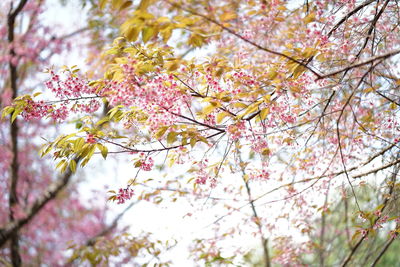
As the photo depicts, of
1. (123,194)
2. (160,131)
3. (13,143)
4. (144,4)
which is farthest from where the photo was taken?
(13,143)

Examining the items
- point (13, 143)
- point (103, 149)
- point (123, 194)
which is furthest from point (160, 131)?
point (13, 143)

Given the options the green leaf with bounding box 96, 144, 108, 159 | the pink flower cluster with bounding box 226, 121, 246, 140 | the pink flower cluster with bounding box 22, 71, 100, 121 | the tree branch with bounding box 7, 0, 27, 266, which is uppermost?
the tree branch with bounding box 7, 0, 27, 266

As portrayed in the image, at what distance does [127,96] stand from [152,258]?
238 centimetres

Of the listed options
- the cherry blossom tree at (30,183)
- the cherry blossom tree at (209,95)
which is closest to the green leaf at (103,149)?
the cherry blossom tree at (209,95)

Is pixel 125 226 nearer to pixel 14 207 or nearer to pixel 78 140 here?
pixel 14 207

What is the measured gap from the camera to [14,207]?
4.66m

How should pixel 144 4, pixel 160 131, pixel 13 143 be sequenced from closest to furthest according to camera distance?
pixel 144 4 < pixel 160 131 < pixel 13 143

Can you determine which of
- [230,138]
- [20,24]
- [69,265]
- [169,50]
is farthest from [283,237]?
[20,24]

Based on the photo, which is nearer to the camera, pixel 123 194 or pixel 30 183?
pixel 123 194

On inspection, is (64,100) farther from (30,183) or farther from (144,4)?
(30,183)

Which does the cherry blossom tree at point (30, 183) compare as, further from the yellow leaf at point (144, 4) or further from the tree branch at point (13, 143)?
the yellow leaf at point (144, 4)

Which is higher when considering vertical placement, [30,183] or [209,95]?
[30,183]

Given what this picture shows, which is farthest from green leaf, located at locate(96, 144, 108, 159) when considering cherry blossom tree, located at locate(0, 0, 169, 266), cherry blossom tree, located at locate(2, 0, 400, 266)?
cherry blossom tree, located at locate(0, 0, 169, 266)

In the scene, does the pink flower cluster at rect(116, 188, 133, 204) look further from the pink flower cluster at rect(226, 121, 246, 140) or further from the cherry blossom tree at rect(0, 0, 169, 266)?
the cherry blossom tree at rect(0, 0, 169, 266)
